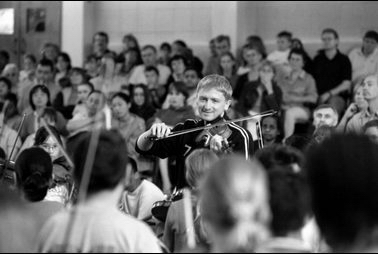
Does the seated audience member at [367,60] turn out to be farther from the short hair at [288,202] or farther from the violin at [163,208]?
the short hair at [288,202]

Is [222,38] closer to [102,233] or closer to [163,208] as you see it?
[163,208]

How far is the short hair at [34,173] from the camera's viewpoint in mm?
4812

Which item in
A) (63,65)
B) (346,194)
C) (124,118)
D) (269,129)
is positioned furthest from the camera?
(63,65)

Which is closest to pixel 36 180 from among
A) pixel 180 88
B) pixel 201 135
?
pixel 201 135

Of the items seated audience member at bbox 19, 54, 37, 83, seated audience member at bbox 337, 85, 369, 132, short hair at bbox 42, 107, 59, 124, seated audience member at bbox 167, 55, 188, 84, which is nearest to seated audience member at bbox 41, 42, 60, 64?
seated audience member at bbox 19, 54, 37, 83

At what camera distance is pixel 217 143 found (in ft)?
19.8

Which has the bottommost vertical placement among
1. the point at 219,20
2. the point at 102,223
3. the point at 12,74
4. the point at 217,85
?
the point at 102,223

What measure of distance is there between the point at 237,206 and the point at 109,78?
32.9ft

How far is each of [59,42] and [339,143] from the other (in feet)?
39.5

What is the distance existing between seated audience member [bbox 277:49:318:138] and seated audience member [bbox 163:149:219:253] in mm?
5797

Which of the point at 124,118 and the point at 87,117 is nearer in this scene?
the point at 124,118

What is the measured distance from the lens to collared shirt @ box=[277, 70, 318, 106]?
1123 centimetres

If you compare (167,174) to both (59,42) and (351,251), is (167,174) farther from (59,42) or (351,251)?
(351,251)

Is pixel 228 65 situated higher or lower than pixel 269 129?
higher
